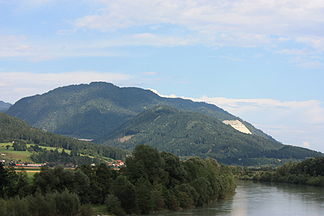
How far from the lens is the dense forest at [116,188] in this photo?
8156cm

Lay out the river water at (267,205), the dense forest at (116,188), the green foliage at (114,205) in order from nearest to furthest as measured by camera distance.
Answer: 1. the dense forest at (116,188)
2. the green foliage at (114,205)
3. the river water at (267,205)

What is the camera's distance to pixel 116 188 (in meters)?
94.2

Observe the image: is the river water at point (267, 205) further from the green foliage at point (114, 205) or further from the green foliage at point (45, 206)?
the green foliage at point (45, 206)

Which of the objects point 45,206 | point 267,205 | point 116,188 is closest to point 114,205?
point 116,188

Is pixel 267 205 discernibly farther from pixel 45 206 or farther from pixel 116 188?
pixel 45 206

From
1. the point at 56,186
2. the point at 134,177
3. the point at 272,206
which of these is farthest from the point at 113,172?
the point at 272,206

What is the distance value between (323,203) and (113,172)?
172 feet

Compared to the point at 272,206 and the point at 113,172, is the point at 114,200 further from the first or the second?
the point at 272,206

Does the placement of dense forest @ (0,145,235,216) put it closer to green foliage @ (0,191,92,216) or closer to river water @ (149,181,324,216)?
green foliage @ (0,191,92,216)

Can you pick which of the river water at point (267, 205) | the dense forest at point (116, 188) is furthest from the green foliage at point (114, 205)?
the river water at point (267, 205)

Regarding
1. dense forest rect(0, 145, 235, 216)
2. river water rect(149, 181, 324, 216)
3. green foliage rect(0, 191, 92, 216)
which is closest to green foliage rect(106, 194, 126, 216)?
dense forest rect(0, 145, 235, 216)

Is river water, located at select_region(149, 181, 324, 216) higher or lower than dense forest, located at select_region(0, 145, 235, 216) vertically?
lower

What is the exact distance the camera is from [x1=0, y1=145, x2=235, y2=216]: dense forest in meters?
81.6

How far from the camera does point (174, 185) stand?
112 metres
